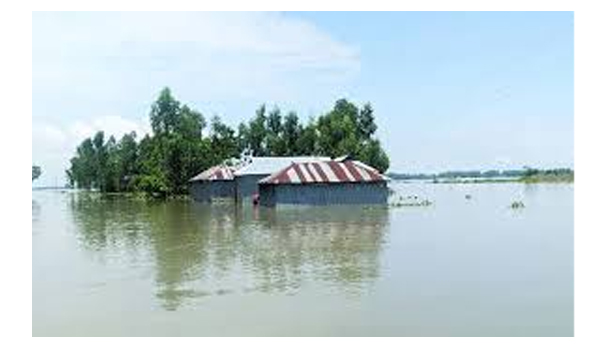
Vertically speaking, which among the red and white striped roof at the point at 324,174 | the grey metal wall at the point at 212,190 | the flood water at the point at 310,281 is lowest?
the flood water at the point at 310,281

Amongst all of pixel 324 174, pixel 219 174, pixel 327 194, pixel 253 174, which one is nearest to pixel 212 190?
pixel 219 174

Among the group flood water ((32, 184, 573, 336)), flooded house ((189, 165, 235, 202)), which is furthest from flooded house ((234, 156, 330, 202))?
flood water ((32, 184, 573, 336))

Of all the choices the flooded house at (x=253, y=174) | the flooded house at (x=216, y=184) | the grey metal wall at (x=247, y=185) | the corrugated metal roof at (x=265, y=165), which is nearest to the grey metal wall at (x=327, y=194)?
the corrugated metal roof at (x=265, y=165)

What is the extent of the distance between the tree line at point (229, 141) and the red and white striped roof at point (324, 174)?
13.0 m

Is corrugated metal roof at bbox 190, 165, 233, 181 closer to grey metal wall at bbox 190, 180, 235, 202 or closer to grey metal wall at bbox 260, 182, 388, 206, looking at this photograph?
grey metal wall at bbox 190, 180, 235, 202

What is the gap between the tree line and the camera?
50.4 metres

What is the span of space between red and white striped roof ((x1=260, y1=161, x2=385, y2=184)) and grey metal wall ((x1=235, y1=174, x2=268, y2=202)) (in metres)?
5.71

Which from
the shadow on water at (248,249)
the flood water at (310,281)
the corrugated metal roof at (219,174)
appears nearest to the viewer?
the flood water at (310,281)

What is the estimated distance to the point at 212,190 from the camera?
48.6m

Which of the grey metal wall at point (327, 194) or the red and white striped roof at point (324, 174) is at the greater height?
the red and white striped roof at point (324, 174)

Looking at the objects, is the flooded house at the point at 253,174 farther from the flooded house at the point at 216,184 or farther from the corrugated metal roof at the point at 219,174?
the corrugated metal roof at the point at 219,174

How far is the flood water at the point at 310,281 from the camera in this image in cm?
1011

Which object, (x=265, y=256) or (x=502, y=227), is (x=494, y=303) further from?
(x=502, y=227)

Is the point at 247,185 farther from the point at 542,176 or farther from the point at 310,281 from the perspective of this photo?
the point at 542,176
